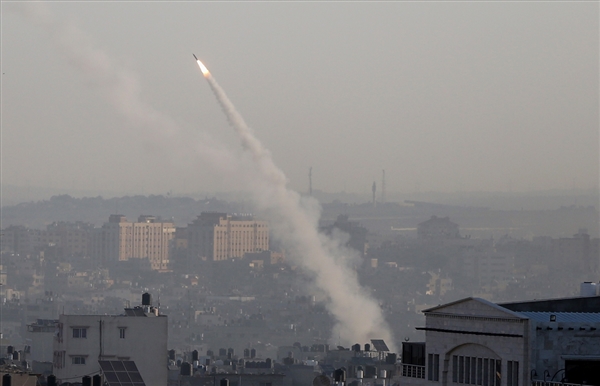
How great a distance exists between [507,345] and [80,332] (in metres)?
37.5

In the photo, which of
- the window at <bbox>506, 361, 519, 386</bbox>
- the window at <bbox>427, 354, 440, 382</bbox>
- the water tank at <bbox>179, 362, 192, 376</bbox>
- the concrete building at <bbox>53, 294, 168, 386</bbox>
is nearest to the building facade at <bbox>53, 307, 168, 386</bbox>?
the concrete building at <bbox>53, 294, 168, 386</bbox>

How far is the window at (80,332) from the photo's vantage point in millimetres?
68750

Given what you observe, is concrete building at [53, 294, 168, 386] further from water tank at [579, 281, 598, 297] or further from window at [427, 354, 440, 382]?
window at [427, 354, 440, 382]

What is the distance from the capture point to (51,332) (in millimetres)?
126000

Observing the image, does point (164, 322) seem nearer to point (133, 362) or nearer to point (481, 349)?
point (133, 362)

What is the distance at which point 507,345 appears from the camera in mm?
33938

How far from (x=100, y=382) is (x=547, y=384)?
30782mm

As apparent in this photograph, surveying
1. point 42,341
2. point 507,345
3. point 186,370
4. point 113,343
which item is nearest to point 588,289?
point 507,345

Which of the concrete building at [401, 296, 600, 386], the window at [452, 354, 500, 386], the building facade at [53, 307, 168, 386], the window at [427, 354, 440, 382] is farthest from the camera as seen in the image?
the building facade at [53, 307, 168, 386]

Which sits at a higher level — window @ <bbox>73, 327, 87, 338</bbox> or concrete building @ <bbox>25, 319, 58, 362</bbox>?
window @ <bbox>73, 327, 87, 338</bbox>

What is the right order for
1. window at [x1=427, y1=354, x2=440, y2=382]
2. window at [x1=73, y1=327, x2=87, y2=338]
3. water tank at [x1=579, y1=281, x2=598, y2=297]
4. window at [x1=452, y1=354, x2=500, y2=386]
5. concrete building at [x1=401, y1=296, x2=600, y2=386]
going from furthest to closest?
window at [x1=73, y1=327, x2=87, y2=338], water tank at [x1=579, y1=281, x2=598, y2=297], window at [x1=427, y1=354, x2=440, y2=382], window at [x1=452, y1=354, x2=500, y2=386], concrete building at [x1=401, y1=296, x2=600, y2=386]

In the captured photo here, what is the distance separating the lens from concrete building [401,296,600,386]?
33594 mm

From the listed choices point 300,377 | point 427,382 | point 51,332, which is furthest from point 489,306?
point 51,332

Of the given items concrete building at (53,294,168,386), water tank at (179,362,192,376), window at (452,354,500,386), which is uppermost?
window at (452,354,500,386)
